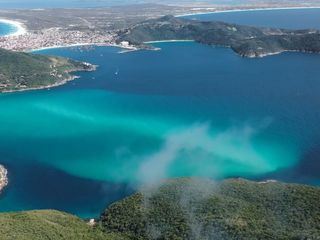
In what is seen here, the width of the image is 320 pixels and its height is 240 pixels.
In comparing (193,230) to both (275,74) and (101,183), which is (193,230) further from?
(275,74)

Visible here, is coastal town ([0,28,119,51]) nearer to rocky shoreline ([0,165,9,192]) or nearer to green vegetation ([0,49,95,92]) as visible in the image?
green vegetation ([0,49,95,92])

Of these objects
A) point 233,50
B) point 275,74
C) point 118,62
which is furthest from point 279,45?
point 118,62

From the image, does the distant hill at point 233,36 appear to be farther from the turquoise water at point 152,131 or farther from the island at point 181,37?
A: the turquoise water at point 152,131

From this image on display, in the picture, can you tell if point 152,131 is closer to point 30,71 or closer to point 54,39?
point 30,71

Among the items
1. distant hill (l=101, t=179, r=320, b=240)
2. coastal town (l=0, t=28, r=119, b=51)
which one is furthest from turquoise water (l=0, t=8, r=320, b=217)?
coastal town (l=0, t=28, r=119, b=51)

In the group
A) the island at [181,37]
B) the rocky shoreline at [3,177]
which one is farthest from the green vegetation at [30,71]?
the rocky shoreline at [3,177]

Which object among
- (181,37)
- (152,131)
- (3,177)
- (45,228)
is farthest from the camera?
(181,37)

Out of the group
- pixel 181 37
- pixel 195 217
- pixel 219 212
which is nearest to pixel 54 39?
pixel 181 37
